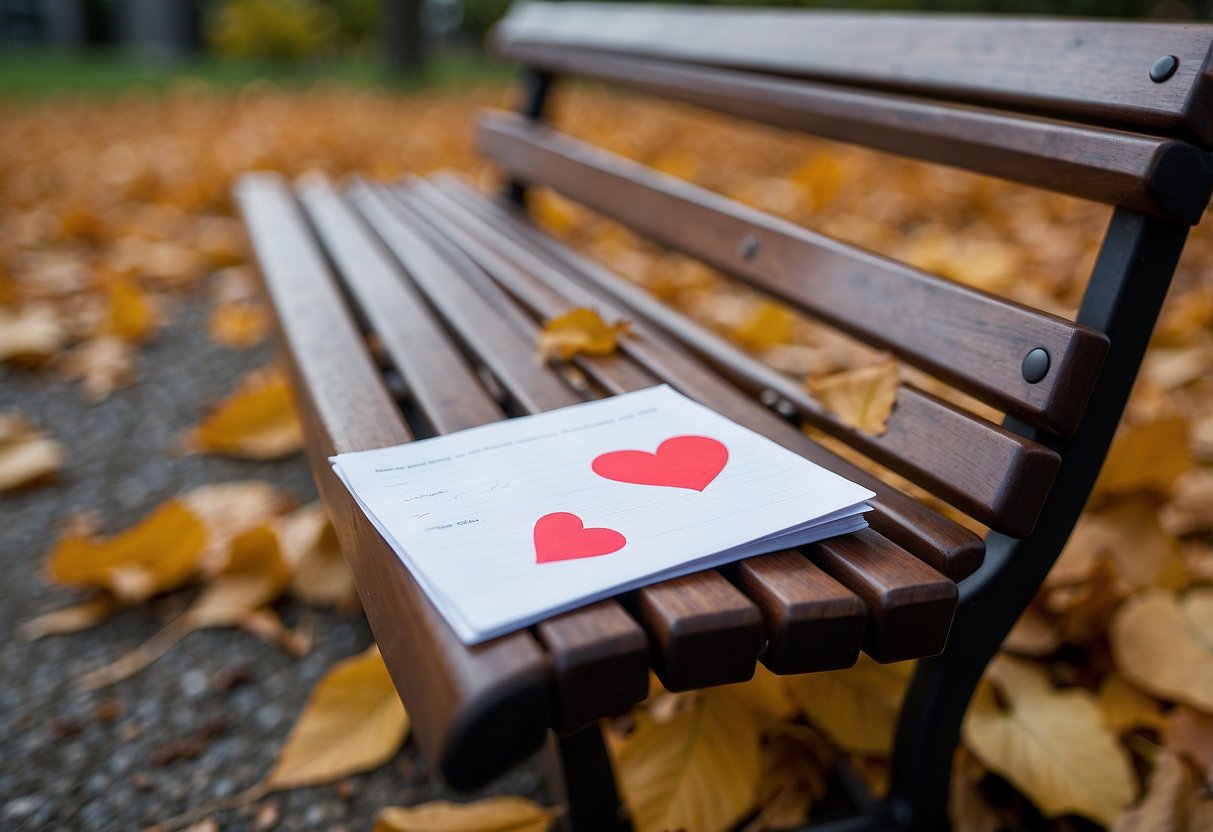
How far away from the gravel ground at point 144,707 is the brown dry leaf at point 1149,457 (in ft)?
3.10

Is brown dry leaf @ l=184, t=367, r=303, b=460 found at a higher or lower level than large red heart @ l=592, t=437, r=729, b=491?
lower

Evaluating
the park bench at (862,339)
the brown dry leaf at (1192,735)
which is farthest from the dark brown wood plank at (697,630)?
the brown dry leaf at (1192,735)

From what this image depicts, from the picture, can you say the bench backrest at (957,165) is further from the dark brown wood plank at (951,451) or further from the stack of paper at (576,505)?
the stack of paper at (576,505)

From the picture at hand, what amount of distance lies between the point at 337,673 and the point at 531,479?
1.47ft

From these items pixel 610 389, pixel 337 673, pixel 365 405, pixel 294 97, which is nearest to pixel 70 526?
pixel 337 673

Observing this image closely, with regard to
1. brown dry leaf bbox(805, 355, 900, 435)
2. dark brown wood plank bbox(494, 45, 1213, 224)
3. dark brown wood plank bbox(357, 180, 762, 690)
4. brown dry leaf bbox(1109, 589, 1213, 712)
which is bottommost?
brown dry leaf bbox(1109, 589, 1213, 712)

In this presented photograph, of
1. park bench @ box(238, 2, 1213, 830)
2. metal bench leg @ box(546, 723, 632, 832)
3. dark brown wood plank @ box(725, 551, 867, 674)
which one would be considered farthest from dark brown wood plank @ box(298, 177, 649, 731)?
metal bench leg @ box(546, 723, 632, 832)

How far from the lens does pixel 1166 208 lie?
0.76 meters

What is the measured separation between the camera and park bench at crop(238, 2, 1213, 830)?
64 centimetres

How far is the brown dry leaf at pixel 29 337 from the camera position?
90.4 inches

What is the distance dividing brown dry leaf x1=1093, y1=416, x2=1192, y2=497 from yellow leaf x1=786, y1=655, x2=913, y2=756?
48 cm

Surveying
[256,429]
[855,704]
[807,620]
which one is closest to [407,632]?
[807,620]

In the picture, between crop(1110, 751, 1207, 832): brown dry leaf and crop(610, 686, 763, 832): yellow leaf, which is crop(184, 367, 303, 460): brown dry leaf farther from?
crop(1110, 751, 1207, 832): brown dry leaf

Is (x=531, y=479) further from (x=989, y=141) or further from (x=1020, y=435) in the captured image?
(x=989, y=141)
